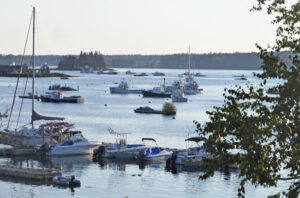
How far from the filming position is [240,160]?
49.9 feet

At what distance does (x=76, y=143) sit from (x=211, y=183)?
14.7 m

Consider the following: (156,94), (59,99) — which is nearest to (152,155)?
(59,99)

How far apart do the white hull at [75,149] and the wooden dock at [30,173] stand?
8.68 m

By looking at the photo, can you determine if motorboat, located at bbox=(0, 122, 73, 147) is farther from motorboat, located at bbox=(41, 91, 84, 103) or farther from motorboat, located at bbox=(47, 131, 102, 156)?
motorboat, located at bbox=(41, 91, 84, 103)

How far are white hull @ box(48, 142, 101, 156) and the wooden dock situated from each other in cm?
868

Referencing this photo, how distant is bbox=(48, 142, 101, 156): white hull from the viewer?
51000 mm

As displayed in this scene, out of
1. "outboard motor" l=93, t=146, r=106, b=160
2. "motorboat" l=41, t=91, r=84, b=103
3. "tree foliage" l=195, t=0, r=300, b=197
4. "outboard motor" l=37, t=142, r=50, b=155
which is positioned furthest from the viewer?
"motorboat" l=41, t=91, r=84, b=103

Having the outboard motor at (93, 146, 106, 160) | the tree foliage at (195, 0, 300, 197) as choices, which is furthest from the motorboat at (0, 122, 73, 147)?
the tree foliage at (195, 0, 300, 197)

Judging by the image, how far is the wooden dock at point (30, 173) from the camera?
40.8 m

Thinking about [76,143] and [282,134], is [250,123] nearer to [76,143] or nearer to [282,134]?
[282,134]

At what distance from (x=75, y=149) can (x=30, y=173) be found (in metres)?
11.1

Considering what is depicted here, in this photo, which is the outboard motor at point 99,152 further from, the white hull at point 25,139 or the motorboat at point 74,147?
the white hull at point 25,139

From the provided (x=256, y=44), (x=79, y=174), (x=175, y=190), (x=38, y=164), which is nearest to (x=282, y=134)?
(x=256, y=44)

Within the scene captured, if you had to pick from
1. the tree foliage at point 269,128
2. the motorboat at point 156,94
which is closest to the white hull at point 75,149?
the tree foliage at point 269,128
